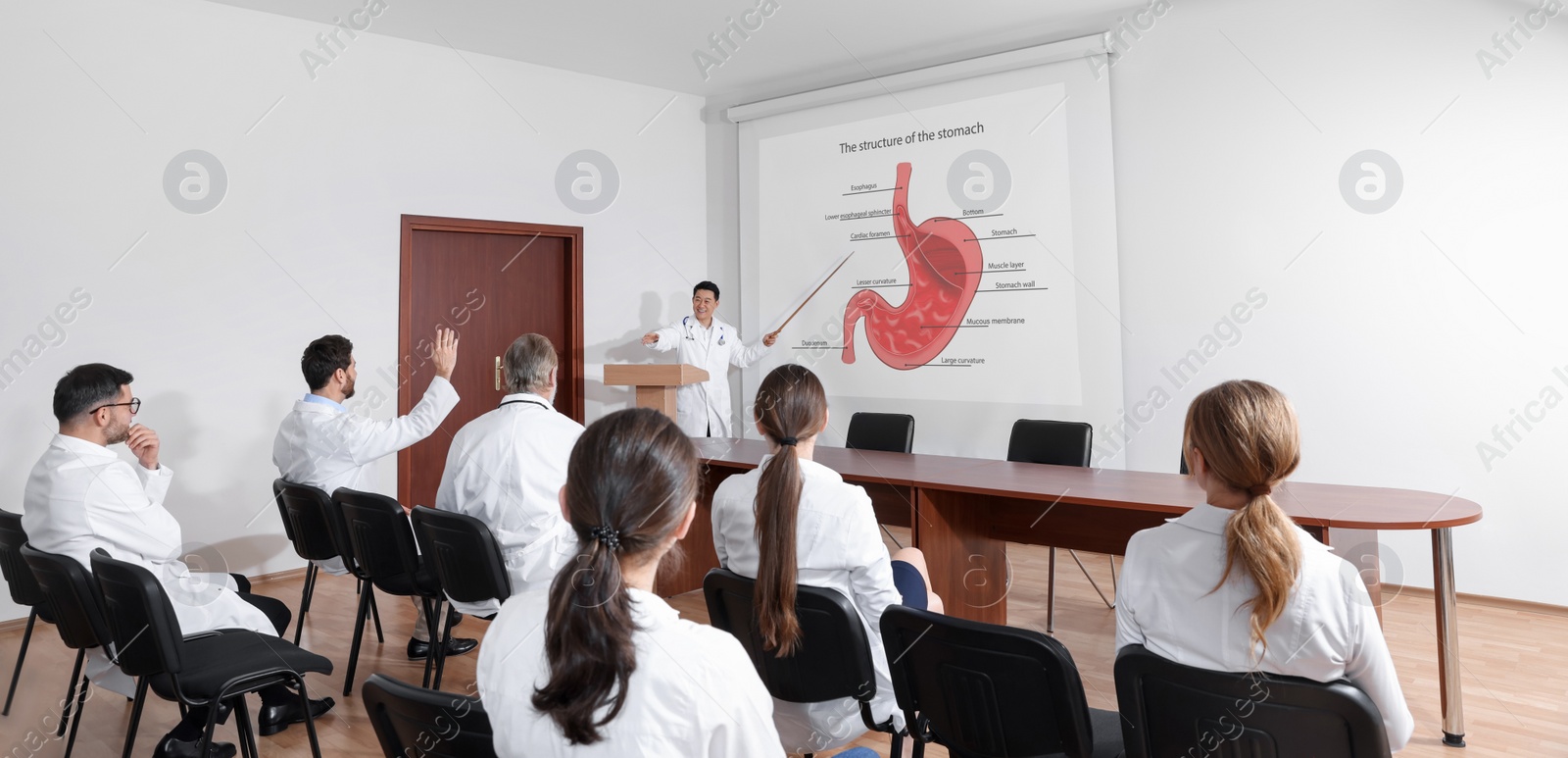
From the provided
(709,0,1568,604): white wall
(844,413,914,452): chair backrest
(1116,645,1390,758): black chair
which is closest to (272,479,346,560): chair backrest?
(844,413,914,452): chair backrest

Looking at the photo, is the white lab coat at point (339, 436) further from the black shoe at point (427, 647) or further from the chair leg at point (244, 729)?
the chair leg at point (244, 729)

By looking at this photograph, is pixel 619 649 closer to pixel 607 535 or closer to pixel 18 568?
pixel 607 535

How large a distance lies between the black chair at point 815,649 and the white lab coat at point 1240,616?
542mm

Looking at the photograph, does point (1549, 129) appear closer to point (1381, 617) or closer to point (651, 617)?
point (1381, 617)

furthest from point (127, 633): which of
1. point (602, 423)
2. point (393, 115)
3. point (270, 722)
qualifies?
point (393, 115)

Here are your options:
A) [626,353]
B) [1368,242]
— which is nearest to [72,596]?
[626,353]

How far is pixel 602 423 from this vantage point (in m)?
1.19

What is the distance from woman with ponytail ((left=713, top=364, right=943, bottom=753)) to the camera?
6.44ft

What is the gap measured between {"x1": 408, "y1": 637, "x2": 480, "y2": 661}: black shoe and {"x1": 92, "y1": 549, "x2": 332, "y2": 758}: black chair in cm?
127

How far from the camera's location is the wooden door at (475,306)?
5.54 metres

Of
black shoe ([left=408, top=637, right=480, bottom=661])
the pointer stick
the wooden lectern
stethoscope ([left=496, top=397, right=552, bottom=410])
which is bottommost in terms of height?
black shoe ([left=408, top=637, right=480, bottom=661])

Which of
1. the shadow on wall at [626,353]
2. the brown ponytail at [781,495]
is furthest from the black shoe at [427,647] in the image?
the shadow on wall at [626,353]

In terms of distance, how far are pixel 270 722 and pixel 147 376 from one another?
243cm

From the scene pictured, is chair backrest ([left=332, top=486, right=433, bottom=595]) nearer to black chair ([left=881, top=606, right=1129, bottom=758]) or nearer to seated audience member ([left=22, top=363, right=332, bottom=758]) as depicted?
seated audience member ([left=22, top=363, right=332, bottom=758])
